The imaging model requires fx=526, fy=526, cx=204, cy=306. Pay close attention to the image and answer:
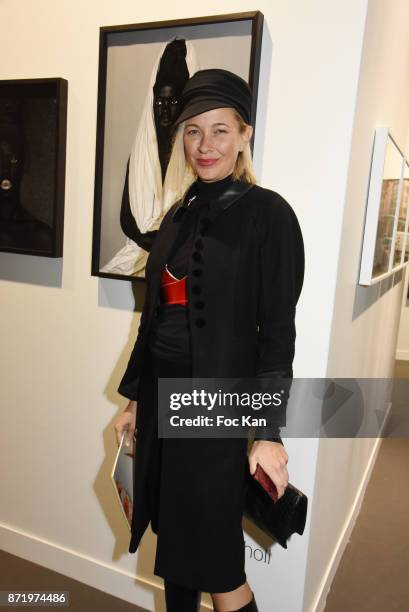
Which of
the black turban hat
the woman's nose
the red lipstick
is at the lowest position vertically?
the red lipstick

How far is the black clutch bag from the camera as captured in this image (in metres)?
1.16

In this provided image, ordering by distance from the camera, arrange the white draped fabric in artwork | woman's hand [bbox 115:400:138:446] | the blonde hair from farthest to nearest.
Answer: the white draped fabric in artwork → woman's hand [bbox 115:400:138:446] → the blonde hair

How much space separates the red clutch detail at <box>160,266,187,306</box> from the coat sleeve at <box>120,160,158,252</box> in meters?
0.49

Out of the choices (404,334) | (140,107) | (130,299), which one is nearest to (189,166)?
(140,107)

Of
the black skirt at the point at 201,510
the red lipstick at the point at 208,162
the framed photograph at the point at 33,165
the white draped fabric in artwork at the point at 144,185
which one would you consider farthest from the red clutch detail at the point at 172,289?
the framed photograph at the point at 33,165

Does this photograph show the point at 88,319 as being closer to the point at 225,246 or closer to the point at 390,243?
the point at 225,246

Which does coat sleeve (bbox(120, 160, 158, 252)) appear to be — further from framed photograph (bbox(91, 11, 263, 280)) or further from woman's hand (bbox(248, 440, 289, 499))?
woman's hand (bbox(248, 440, 289, 499))

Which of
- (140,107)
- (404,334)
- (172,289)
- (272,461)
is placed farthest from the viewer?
(404,334)

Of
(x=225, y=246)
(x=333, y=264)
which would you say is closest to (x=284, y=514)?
(x=225, y=246)

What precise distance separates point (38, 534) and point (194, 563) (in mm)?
1247

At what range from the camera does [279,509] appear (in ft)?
3.89

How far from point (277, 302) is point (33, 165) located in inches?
48.1

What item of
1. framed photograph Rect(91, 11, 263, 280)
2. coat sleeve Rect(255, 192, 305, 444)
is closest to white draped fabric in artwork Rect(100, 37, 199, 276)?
framed photograph Rect(91, 11, 263, 280)

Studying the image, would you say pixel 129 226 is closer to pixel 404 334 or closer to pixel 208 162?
pixel 208 162
